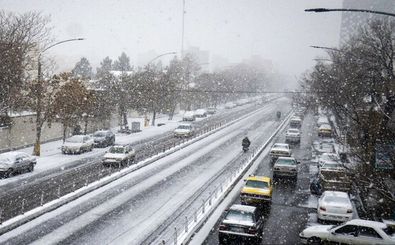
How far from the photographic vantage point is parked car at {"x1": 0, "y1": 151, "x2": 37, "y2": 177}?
27547 mm

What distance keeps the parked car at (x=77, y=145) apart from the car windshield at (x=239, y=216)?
78.2 feet

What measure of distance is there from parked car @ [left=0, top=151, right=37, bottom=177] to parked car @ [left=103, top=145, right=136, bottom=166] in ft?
17.6

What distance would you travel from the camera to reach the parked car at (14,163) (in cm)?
2755

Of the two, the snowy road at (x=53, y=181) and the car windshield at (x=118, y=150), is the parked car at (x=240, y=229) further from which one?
the car windshield at (x=118, y=150)

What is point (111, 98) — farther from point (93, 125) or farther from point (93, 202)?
point (93, 202)

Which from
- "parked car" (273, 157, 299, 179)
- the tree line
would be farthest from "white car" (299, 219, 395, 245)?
the tree line

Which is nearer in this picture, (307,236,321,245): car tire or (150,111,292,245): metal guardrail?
(307,236,321,245): car tire

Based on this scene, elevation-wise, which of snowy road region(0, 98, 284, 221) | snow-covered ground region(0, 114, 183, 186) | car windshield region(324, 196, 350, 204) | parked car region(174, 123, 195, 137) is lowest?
snow-covered ground region(0, 114, 183, 186)

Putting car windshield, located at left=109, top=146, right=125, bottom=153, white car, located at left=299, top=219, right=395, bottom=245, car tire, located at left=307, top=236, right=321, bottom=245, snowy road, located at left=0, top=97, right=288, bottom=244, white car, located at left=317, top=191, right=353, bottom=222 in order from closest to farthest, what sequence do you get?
white car, located at left=299, top=219, right=395, bottom=245 → car tire, located at left=307, top=236, right=321, bottom=245 → snowy road, located at left=0, top=97, right=288, bottom=244 → white car, located at left=317, top=191, right=353, bottom=222 → car windshield, located at left=109, top=146, right=125, bottom=153

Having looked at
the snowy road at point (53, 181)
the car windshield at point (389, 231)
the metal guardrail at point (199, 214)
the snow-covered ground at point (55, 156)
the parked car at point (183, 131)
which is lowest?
the snow-covered ground at point (55, 156)

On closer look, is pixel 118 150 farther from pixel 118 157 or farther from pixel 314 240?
pixel 314 240

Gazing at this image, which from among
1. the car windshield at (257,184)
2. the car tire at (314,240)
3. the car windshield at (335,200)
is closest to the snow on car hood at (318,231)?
the car tire at (314,240)

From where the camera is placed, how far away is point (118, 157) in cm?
3269

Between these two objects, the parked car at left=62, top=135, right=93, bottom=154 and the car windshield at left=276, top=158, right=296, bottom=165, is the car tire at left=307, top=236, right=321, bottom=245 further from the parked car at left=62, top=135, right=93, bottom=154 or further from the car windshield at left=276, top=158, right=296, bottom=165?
the parked car at left=62, top=135, right=93, bottom=154
